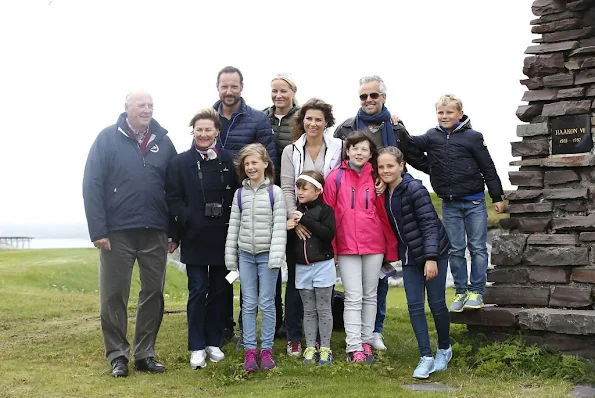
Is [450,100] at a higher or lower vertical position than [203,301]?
higher

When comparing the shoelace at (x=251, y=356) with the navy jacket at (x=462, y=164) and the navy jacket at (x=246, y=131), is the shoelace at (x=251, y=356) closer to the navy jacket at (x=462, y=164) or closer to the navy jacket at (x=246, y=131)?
the navy jacket at (x=246, y=131)

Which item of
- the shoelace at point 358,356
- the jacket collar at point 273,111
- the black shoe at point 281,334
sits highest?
the jacket collar at point 273,111

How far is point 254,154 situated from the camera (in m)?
7.61

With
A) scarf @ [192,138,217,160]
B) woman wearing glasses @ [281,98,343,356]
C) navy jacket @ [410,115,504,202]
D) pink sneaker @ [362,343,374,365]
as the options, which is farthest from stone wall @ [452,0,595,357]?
scarf @ [192,138,217,160]

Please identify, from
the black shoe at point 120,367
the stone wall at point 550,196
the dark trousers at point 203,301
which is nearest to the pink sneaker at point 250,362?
the dark trousers at point 203,301

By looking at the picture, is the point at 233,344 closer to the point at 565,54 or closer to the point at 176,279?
the point at 565,54

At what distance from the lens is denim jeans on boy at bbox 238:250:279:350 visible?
7.57 metres

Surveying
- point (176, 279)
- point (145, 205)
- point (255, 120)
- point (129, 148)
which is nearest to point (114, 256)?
point (145, 205)

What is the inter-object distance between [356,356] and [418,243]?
1.42 m

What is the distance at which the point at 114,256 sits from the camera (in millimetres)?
7742

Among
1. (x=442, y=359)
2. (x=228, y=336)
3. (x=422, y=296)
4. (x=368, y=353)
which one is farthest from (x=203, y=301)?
(x=442, y=359)

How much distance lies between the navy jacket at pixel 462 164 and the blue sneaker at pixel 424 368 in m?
1.96

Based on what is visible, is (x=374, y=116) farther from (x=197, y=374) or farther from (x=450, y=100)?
(x=197, y=374)

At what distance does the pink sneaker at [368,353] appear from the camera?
25.3ft
